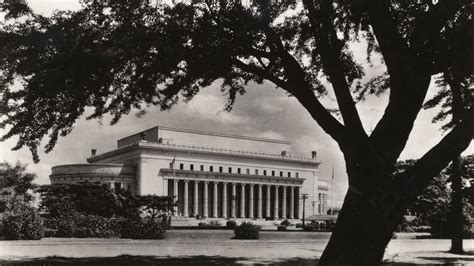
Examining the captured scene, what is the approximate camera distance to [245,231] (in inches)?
1316

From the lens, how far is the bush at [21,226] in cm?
2555

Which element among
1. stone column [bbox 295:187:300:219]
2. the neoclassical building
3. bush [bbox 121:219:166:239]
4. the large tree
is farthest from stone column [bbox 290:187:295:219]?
the large tree

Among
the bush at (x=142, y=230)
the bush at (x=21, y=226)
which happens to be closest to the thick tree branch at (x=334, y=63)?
the bush at (x=21, y=226)

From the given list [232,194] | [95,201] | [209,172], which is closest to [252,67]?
[95,201]

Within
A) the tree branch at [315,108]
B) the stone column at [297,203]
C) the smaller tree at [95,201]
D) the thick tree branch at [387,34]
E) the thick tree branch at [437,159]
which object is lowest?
the stone column at [297,203]

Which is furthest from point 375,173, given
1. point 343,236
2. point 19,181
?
point 19,181

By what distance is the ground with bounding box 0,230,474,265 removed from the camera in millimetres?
15883

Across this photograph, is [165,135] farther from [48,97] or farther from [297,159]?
[48,97]

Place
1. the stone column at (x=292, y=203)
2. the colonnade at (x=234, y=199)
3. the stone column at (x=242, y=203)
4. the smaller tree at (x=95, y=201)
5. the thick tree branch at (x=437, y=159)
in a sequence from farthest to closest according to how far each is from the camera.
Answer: the stone column at (x=292, y=203) → the stone column at (x=242, y=203) → the colonnade at (x=234, y=199) → the smaller tree at (x=95, y=201) → the thick tree branch at (x=437, y=159)

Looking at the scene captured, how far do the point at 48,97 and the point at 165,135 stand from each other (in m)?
91.4

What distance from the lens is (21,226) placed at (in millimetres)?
25703

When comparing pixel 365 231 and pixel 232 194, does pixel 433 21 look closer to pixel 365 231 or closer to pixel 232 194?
pixel 365 231

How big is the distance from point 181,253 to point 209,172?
264 ft

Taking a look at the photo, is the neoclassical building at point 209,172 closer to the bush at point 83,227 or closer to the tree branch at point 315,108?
the bush at point 83,227
